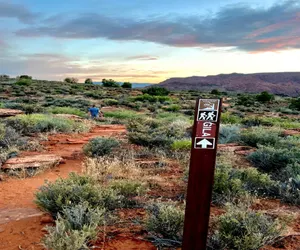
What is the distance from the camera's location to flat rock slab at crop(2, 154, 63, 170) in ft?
23.6

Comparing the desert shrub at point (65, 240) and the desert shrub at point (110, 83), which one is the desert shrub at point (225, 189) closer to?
the desert shrub at point (65, 240)

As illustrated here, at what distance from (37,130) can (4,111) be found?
4027 millimetres

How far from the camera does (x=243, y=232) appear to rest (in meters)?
3.85

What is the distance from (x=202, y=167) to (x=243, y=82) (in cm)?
13506

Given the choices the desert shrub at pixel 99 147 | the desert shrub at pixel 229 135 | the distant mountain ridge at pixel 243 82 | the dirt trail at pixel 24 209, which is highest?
the distant mountain ridge at pixel 243 82

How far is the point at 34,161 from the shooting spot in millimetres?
7539

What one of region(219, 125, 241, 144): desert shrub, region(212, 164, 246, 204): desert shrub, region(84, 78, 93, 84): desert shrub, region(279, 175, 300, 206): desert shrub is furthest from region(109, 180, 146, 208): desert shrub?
region(84, 78, 93, 84): desert shrub

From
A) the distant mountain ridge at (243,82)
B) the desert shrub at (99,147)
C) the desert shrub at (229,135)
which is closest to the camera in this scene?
the desert shrub at (99,147)

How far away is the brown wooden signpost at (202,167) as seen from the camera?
114 inches

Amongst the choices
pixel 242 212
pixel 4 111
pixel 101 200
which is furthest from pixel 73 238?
pixel 4 111

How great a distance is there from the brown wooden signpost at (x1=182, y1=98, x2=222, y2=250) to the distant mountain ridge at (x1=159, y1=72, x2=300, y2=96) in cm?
11915

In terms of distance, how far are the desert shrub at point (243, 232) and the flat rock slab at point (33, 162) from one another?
177 inches

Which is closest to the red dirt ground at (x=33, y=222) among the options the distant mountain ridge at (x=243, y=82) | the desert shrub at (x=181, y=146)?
the desert shrub at (x=181, y=146)

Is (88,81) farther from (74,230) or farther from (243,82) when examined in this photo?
(243,82)
